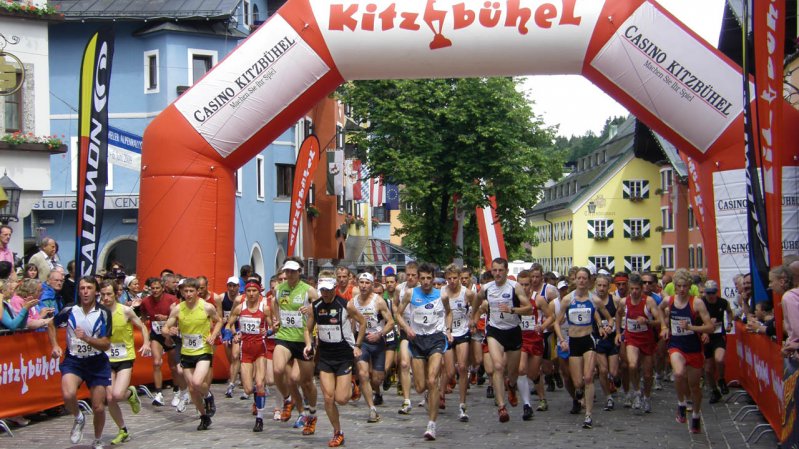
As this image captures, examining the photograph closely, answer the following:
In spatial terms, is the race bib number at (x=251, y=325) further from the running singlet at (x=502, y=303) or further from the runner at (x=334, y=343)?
the running singlet at (x=502, y=303)

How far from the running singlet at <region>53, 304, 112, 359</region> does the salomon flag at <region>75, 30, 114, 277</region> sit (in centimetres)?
356

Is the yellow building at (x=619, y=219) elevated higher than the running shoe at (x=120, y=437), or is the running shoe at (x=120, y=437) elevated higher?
the yellow building at (x=619, y=219)

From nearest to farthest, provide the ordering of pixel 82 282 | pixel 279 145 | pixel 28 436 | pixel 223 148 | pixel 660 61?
pixel 82 282 → pixel 28 436 → pixel 660 61 → pixel 223 148 → pixel 279 145

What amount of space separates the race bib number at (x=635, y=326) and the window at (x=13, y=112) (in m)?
14.9

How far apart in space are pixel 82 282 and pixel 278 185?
27301 mm

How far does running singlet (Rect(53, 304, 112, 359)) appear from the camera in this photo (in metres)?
10.9

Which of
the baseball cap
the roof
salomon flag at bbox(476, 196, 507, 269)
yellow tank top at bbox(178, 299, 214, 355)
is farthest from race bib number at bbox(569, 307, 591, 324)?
the roof

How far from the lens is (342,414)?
14469 millimetres

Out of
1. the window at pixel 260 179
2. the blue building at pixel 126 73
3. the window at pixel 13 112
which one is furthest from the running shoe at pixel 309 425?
the window at pixel 260 179

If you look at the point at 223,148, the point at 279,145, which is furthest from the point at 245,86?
the point at 279,145

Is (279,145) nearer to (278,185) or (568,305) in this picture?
(278,185)

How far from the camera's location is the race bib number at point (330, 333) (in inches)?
463

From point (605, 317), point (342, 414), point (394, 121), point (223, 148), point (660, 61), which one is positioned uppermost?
point (394, 121)

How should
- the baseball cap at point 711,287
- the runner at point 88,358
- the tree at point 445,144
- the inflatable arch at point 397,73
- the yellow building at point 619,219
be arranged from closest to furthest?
the runner at point 88,358, the baseball cap at point 711,287, the inflatable arch at point 397,73, the tree at point 445,144, the yellow building at point 619,219
